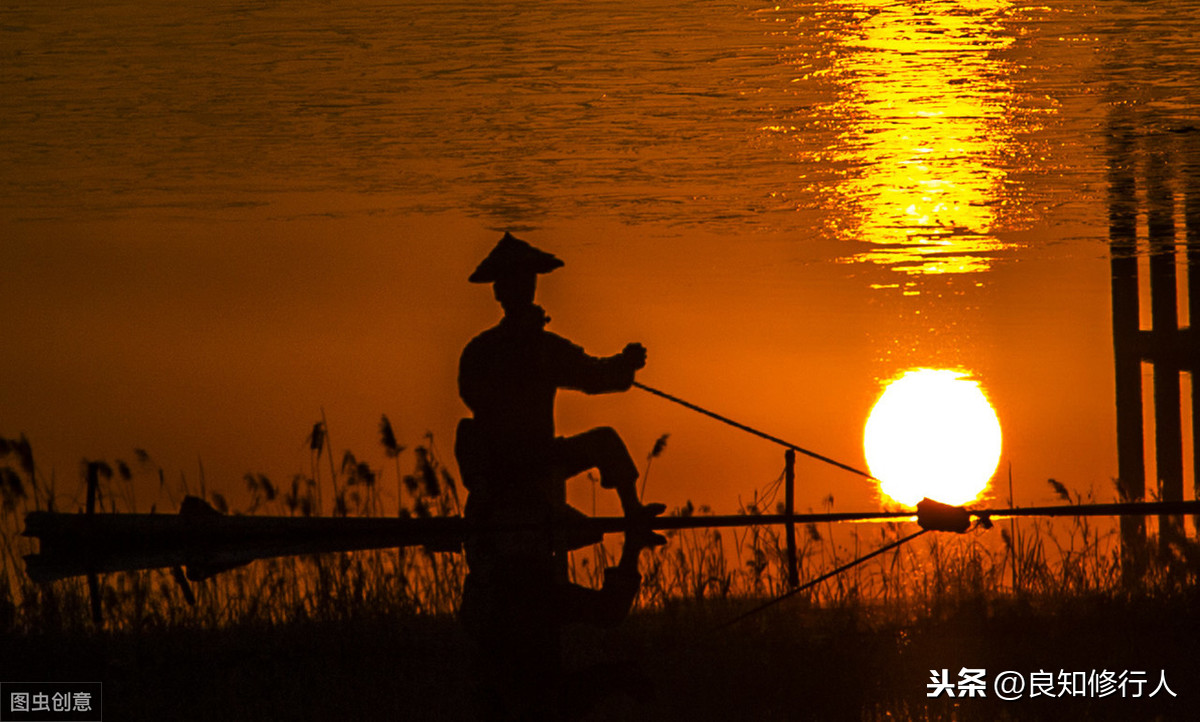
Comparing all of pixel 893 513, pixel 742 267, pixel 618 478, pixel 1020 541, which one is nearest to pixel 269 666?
pixel 618 478

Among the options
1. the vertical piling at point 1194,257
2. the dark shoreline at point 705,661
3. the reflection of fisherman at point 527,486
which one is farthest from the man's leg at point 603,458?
the vertical piling at point 1194,257

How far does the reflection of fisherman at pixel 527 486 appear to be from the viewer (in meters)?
6.27

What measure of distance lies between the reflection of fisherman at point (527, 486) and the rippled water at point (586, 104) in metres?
2.46

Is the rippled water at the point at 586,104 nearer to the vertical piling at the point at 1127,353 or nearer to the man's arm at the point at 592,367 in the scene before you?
the vertical piling at the point at 1127,353

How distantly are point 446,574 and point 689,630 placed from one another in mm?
1578

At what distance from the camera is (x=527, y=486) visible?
6.26m

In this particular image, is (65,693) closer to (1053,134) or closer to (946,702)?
(946,702)

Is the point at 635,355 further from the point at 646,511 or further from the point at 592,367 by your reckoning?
the point at 646,511

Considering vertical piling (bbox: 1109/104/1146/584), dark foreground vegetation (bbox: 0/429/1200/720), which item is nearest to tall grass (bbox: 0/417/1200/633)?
dark foreground vegetation (bbox: 0/429/1200/720)

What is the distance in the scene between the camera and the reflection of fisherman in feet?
20.6

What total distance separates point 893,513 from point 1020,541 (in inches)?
189

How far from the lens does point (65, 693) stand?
7.57m

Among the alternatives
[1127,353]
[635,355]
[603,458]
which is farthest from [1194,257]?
[603,458]

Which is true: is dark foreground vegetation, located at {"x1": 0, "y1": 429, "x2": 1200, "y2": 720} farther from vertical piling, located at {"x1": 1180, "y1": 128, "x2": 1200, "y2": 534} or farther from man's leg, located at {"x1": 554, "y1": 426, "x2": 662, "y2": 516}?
vertical piling, located at {"x1": 1180, "y1": 128, "x2": 1200, "y2": 534}
